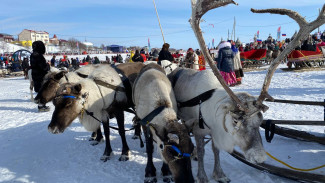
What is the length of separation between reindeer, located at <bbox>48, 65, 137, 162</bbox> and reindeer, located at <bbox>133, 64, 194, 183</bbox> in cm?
93

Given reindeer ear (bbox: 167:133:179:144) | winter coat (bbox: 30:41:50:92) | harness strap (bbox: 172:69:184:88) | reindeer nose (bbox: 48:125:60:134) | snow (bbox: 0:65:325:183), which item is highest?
winter coat (bbox: 30:41:50:92)

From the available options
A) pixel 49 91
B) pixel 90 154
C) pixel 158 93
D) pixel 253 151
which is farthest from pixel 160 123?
pixel 49 91

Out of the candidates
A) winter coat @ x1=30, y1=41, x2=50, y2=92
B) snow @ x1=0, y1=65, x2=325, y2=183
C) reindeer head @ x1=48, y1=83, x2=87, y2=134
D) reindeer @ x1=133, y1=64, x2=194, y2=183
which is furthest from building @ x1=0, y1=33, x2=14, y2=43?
reindeer @ x1=133, y1=64, x2=194, y2=183

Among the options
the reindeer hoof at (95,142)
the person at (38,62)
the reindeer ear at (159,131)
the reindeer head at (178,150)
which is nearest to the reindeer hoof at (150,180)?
the reindeer head at (178,150)

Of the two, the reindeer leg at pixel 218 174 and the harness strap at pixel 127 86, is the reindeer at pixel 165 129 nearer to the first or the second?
the reindeer leg at pixel 218 174

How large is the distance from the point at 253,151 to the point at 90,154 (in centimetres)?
334

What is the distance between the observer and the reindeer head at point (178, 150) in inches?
101

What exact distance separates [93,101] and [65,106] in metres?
0.49

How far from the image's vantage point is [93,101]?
3.99 meters

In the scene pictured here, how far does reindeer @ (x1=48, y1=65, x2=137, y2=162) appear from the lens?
3643 millimetres

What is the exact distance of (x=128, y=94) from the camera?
4418 millimetres

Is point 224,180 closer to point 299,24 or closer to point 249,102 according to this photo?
point 249,102

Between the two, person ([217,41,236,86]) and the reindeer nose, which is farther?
person ([217,41,236,86])

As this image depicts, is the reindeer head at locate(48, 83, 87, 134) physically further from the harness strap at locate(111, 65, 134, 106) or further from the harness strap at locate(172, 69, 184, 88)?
the harness strap at locate(172, 69, 184, 88)
